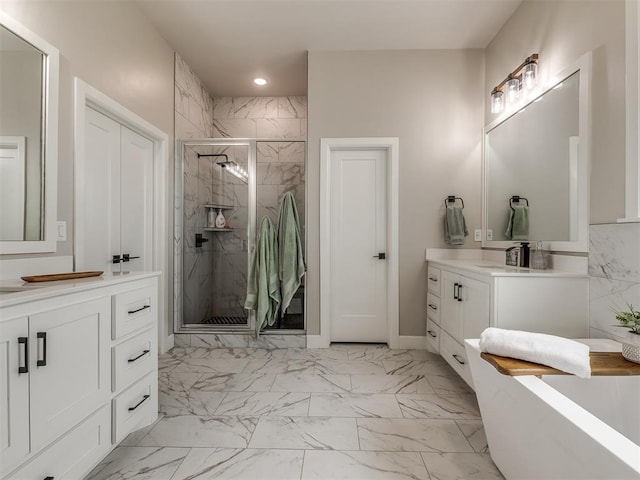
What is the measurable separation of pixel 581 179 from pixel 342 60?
2.28 metres

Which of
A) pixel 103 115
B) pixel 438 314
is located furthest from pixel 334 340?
pixel 103 115

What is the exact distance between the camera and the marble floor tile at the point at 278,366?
244cm

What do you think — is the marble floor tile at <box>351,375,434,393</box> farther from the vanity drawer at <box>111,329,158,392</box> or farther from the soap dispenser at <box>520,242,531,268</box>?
the vanity drawer at <box>111,329,158,392</box>

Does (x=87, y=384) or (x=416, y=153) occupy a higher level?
(x=416, y=153)

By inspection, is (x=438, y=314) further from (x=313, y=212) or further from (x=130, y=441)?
(x=130, y=441)

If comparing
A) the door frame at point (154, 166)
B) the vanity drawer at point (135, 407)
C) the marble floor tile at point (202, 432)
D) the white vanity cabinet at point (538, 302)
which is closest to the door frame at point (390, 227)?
the white vanity cabinet at point (538, 302)

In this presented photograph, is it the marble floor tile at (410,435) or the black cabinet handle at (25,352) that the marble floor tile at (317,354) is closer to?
the marble floor tile at (410,435)

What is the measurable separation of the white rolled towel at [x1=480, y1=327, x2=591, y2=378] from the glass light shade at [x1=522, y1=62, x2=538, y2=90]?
6.07 feet

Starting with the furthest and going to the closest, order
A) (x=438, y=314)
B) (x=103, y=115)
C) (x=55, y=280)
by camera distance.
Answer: (x=438, y=314) → (x=103, y=115) → (x=55, y=280)

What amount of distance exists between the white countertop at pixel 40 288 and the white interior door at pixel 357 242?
1920mm

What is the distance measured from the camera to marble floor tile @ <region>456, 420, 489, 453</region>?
154 centimetres

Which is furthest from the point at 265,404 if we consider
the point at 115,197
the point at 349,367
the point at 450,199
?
the point at 450,199

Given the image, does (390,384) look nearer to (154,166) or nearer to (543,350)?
(543,350)

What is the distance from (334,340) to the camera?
3.05 metres
